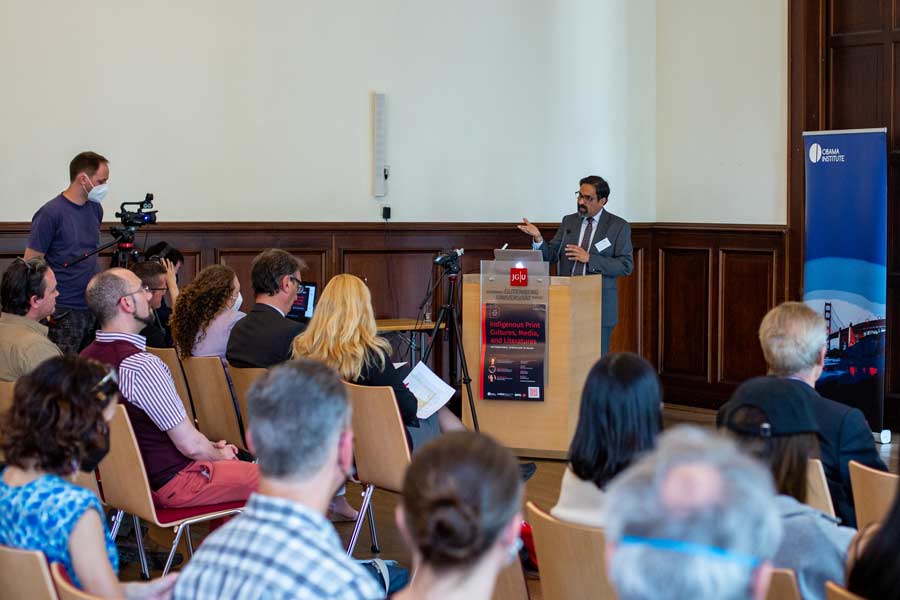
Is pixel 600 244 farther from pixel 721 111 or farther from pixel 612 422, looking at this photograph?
pixel 612 422

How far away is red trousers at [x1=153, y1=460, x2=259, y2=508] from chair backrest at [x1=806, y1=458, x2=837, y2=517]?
6.25 ft

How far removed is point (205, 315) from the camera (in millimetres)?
5062

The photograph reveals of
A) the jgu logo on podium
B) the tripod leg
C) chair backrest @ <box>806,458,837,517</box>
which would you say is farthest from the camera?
the jgu logo on podium

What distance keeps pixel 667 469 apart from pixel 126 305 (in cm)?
283

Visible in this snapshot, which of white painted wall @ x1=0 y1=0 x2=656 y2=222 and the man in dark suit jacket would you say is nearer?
the man in dark suit jacket

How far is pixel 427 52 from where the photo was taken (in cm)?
800

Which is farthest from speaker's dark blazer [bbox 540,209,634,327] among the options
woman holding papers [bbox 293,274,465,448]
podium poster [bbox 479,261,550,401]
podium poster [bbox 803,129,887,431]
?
woman holding papers [bbox 293,274,465,448]

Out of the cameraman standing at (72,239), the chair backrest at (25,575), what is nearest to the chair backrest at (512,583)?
the chair backrest at (25,575)

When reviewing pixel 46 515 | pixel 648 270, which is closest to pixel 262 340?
pixel 46 515

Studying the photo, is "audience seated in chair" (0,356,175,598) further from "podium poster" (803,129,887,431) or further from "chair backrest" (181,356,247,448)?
"podium poster" (803,129,887,431)

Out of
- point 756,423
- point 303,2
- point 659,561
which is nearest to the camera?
point 659,561

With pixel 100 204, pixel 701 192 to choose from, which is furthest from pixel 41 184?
pixel 701 192

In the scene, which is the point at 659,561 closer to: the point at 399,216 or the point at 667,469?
the point at 667,469

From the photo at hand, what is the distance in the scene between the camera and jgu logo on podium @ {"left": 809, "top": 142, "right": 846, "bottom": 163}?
284 inches
